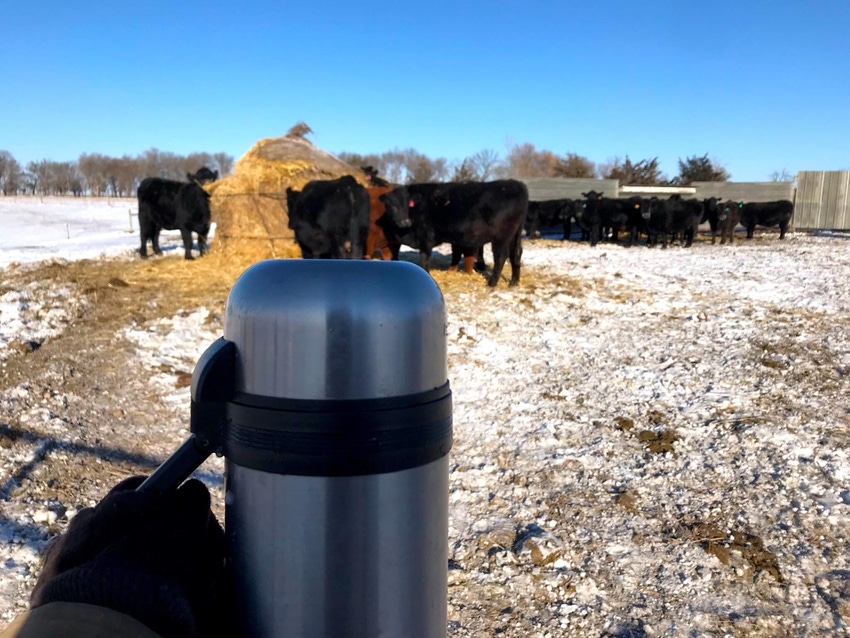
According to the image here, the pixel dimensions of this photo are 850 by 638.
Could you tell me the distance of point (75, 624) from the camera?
2.64ft

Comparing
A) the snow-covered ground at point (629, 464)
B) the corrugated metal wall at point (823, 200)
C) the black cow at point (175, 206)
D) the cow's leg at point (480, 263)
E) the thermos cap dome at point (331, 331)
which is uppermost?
the corrugated metal wall at point (823, 200)

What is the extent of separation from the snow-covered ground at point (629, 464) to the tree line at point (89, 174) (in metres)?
72.5

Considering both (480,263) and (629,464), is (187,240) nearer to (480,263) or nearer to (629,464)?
(480,263)

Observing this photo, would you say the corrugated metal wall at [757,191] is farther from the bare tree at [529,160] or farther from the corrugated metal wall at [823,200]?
the bare tree at [529,160]

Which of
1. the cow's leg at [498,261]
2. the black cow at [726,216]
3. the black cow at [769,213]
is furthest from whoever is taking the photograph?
the black cow at [769,213]

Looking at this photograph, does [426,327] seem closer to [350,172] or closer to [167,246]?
[350,172]

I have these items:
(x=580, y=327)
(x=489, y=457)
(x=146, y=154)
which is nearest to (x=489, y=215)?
(x=580, y=327)

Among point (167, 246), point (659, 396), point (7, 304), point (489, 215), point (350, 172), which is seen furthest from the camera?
point (167, 246)

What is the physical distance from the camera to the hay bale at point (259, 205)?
36.5ft

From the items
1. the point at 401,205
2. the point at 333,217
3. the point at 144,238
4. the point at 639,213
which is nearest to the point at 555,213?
the point at 639,213

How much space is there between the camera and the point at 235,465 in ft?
3.09

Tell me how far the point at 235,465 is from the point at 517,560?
2.24 m

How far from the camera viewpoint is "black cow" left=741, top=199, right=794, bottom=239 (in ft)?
62.7

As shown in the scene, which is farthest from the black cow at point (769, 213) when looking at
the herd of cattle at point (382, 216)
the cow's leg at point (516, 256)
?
the cow's leg at point (516, 256)
